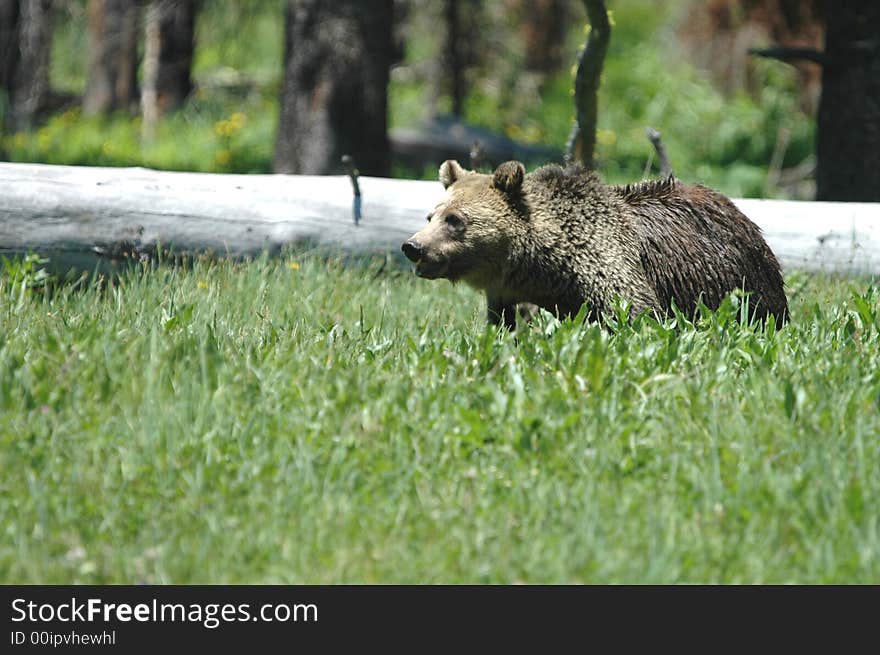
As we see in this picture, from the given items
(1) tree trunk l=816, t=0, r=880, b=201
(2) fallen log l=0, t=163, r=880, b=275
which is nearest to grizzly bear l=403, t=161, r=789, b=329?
(2) fallen log l=0, t=163, r=880, b=275

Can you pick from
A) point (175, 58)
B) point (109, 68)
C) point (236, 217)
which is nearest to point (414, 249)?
point (236, 217)

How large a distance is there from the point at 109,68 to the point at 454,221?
14262 mm

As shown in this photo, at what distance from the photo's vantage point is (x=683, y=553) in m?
3.49

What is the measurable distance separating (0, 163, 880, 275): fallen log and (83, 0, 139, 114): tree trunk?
1085 centimetres

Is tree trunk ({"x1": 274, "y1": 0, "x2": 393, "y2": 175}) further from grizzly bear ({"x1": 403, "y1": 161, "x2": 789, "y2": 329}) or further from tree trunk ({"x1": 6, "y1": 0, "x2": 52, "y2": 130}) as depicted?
tree trunk ({"x1": 6, "y1": 0, "x2": 52, "y2": 130})

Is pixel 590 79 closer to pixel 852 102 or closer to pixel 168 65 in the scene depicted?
pixel 852 102

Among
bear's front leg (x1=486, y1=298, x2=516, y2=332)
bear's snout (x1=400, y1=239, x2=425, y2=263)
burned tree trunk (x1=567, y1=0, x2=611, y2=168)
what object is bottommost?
bear's front leg (x1=486, y1=298, x2=516, y2=332)

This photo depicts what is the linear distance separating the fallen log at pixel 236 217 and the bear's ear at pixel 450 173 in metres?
1.27

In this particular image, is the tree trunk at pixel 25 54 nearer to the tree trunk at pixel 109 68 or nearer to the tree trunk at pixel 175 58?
the tree trunk at pixel 109 68

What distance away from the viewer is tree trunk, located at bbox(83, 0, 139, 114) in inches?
683

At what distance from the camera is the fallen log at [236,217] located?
7027mm

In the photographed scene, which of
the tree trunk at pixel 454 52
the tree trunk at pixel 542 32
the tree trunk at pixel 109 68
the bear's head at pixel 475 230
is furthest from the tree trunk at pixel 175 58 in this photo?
the bear's head at pixel 475 230

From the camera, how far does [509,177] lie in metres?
5.75

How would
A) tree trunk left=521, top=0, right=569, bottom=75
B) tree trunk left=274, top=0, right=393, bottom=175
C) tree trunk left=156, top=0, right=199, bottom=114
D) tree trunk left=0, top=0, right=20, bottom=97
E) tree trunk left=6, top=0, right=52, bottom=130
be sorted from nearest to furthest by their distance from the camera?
tree trunk left=274, top=0, right=393, bottom=175, tree trunk left=6, top=0, right=52, bottom=130, tree trunk left=0, top=0, right=20, bottom=97, tree trunk left=156, top=0, right=199, bottom=114, tree trunk left=521, top=0, right=569, bottom=75
